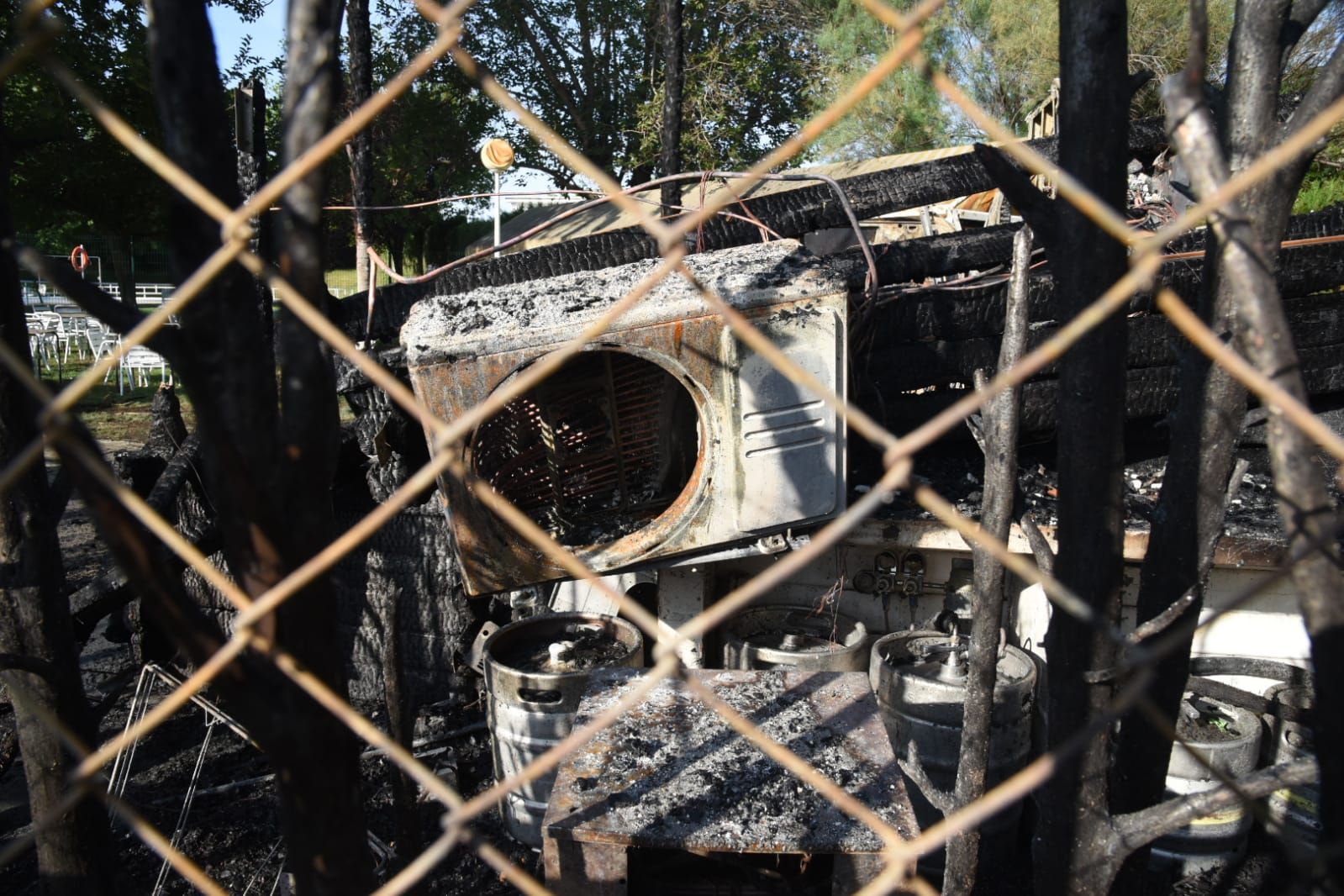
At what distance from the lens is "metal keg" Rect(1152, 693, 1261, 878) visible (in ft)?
A: 10.9

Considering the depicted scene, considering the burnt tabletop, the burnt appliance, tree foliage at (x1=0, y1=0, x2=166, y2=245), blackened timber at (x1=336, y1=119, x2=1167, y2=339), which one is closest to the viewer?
the burnt tabletop

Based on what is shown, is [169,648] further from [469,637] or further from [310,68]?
[310,68]

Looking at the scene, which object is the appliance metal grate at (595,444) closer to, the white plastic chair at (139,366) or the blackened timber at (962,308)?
the blackened timber at (962,308)

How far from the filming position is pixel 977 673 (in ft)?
7.67

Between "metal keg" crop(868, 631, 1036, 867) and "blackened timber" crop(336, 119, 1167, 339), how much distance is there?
1892 millimetres

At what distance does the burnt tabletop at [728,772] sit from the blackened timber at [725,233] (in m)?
1.99

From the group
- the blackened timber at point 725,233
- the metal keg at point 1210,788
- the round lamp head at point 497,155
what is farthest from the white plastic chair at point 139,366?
the metal keg at point 1210,788

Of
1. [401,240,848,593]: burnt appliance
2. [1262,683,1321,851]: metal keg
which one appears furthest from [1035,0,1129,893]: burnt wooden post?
[1262,683,1321,851]: metal keg

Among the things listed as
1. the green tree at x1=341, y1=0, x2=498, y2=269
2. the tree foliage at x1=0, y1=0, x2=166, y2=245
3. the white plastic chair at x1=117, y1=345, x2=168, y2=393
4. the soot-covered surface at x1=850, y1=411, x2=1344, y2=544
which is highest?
the green tree at x1=341, y1=0, x2=498, y2=269

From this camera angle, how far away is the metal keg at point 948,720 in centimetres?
341

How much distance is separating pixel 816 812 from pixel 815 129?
5.48 ft

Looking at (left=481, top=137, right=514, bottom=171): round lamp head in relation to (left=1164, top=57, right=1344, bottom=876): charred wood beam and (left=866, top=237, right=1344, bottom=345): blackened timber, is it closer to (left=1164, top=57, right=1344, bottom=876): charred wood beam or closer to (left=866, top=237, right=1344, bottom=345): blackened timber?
(left=866, top=237, right=1344, bottom=345): blackened timber

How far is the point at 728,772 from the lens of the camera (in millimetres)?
2252

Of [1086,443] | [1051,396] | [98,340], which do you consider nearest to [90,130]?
[98,340]
